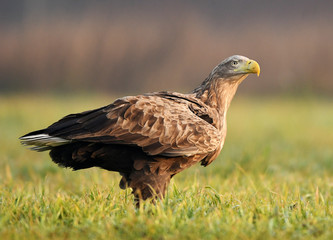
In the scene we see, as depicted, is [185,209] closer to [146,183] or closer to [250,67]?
[146,183]

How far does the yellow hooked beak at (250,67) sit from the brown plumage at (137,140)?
80 cm

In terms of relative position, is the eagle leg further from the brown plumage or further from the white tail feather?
the white tail feather

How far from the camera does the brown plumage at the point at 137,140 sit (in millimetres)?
4609

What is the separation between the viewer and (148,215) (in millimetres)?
4070

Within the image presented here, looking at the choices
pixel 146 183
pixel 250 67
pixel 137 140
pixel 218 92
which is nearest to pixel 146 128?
pixel 137 140

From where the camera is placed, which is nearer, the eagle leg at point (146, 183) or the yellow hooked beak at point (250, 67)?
the eagle leg at point (146, 183)

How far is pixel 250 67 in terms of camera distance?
533 cm

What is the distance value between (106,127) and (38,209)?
882 millimetres

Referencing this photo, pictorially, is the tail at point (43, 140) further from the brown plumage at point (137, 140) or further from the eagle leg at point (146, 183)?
the eagle leg at point (146, 183)

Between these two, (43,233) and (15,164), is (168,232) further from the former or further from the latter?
(15,164)

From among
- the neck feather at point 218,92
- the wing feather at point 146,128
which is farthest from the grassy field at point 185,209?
the neck feather at point 218,92

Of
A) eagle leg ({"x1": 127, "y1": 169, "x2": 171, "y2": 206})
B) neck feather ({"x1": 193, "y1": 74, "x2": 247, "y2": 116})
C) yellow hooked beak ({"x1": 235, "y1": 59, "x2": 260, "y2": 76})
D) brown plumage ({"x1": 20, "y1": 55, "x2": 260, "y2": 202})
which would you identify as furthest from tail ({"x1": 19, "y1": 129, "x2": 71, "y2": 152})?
yellow hooked beak ({"x1": 235, "y1": 59, "x2": 260, "y2": 76})

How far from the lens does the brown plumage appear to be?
461 centimetres

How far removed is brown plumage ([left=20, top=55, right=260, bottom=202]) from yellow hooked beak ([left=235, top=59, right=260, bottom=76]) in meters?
0.80
